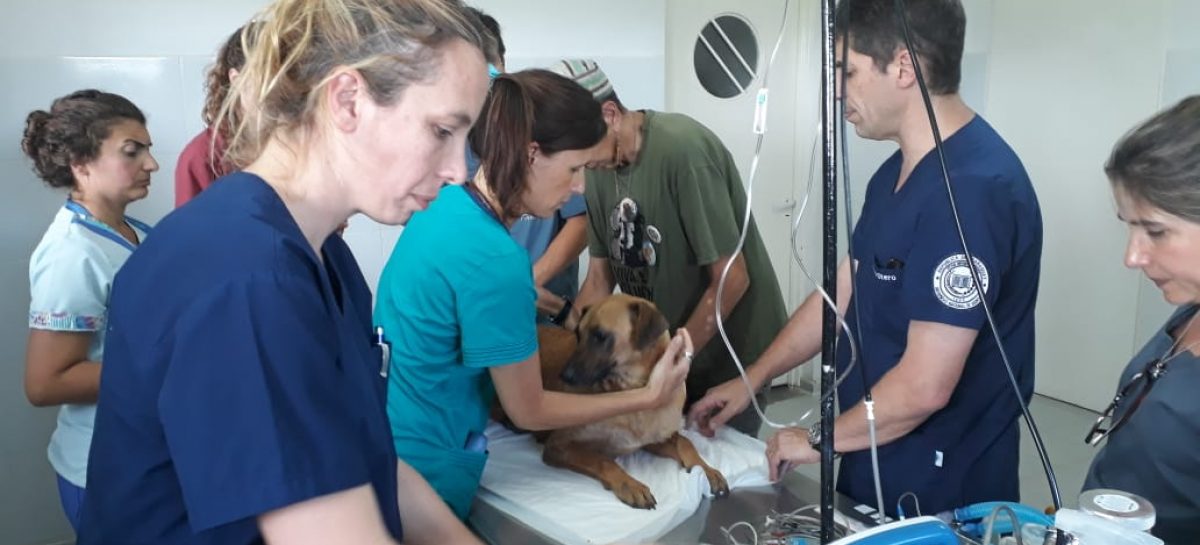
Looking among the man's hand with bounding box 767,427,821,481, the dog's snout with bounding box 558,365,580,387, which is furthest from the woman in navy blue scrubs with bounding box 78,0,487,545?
the dog's snout with bounding box 558,365,580,387

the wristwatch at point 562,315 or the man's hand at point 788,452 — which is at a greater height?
the wristwatch at point 562,315

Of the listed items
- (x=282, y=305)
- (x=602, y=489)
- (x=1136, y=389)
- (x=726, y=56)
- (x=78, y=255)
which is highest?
(x=726, y=56)

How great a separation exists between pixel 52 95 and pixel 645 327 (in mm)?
2108

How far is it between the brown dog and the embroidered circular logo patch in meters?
0.56

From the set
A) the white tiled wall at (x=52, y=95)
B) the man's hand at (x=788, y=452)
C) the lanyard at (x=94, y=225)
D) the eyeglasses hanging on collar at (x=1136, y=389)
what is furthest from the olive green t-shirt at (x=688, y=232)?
the white tiled wall at (x=52, y=95)

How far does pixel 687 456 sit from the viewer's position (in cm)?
178

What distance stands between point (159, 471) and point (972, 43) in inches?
189

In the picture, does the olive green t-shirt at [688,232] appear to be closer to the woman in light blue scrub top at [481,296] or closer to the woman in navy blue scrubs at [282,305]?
the woman in light blue scrub top at [481,296]

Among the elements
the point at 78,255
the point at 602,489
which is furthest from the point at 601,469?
the point at 78,255

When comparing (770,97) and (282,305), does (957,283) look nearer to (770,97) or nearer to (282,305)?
(282,305)

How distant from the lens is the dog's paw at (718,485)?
1672mm

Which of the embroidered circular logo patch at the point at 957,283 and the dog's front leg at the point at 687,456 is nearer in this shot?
the embroidered circular logo patch at the point at 957,283

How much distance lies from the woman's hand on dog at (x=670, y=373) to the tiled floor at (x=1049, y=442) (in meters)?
1.58

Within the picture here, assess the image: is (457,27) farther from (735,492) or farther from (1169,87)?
(1169,87)
